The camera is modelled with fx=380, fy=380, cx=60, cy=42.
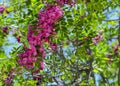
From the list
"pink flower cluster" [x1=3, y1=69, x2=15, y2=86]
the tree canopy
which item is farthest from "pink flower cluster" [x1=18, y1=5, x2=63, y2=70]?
"pink flower cluster" [x1=3, y1=69, x2=15, y2=86]

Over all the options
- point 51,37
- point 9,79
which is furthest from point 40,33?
point 9,79

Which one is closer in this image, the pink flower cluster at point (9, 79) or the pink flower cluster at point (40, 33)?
the pink flower cluster at point (40, 33)

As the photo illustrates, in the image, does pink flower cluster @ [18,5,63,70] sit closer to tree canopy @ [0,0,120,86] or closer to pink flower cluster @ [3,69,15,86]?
tree canopy @ [0,0,120,86]

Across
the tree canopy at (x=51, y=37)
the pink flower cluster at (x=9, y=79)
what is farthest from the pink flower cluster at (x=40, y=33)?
the pink flower cluster at (x=9, y=79)

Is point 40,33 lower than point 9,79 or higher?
higher

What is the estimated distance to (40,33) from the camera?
191 inches

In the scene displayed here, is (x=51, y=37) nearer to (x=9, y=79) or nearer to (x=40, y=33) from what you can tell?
(x=40, y=33)

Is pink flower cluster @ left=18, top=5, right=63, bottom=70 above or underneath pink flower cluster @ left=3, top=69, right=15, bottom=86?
above

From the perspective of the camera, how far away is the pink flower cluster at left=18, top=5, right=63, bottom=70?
189 inches

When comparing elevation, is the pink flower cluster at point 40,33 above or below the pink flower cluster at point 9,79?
above

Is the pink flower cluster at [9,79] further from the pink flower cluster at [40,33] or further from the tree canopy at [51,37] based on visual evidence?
the pink flower cluster at [40,33]

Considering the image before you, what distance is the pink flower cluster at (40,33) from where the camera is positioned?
480cm

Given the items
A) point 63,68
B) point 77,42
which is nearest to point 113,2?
point 77,42

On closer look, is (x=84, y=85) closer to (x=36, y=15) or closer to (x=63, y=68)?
(x=63, y=68)
